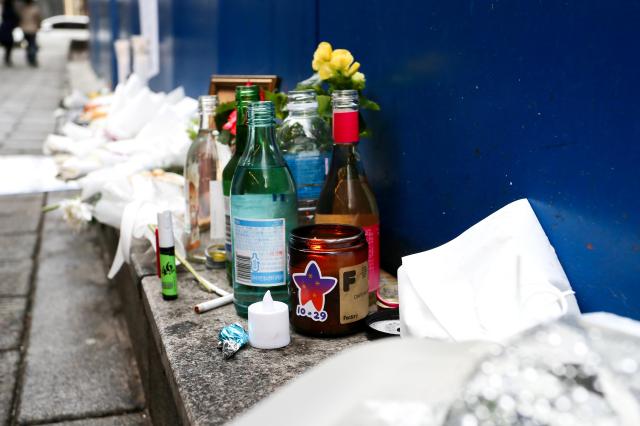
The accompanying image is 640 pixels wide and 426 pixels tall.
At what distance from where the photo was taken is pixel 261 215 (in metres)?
1.38

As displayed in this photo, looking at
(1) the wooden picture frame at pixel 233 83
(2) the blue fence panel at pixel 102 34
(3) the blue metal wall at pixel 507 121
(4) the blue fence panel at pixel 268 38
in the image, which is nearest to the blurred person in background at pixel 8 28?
(2) the blue fence panel at pixel 102 34

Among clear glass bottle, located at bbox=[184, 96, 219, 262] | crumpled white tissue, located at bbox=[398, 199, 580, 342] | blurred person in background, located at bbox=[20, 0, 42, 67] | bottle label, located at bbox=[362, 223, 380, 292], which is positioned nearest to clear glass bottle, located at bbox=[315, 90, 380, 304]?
bottle label, located at bbox=[362, 223, 380, 292]

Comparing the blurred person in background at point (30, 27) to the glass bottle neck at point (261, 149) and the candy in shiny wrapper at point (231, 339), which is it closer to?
the glass bottle neck at point (261, 149)

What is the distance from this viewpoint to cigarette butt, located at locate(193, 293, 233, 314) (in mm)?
1493

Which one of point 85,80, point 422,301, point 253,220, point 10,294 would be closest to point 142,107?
point 10,294

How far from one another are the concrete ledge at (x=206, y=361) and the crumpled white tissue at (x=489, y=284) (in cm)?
24

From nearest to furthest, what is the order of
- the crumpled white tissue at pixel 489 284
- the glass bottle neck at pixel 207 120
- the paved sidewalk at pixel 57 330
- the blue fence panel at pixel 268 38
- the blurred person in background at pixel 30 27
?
the crumpled white tissue at pixel 489 284 → the glass bottle neck at pixel 207 120 → the paved sidewalk at pixel 57 330 → the blue fence panel at pixel 268 38 → the blurred person in background at pixel 30 27

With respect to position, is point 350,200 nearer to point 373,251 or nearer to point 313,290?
point 373,251

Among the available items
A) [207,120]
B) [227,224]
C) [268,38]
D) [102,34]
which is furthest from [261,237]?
[102,34]

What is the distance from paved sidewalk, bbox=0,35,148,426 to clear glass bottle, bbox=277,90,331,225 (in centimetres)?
81

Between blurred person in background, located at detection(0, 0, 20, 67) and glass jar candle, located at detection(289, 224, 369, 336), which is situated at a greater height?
blurred person in background, located at detection(0, 0, 20, 67)

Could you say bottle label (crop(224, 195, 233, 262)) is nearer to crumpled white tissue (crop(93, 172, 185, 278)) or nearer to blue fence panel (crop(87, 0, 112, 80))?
crumpled white tissue (crop(93, 172, 185, 278))

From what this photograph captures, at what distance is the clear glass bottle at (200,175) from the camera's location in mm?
1856

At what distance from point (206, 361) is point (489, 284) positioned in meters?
0.50
